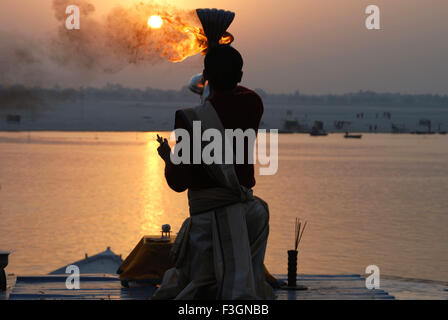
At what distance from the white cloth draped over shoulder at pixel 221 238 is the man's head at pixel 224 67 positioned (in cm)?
20

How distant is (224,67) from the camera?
236 inches

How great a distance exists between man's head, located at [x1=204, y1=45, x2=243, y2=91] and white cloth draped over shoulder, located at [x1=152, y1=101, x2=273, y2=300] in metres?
0.20

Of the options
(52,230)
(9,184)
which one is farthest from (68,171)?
(52,230)

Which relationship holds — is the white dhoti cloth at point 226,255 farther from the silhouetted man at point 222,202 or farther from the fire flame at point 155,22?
the fire flame at point 155,22

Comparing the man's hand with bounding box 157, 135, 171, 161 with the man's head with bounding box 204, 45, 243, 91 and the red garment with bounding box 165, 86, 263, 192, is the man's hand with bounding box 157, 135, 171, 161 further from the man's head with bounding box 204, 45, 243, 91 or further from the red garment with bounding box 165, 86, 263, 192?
the man's head with bounding box 204, 45, 243, 91

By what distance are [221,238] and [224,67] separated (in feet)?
4.26

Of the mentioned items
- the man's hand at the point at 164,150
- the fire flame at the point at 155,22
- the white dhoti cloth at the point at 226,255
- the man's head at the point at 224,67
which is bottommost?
the white dhoti cloth at the point at 226,255

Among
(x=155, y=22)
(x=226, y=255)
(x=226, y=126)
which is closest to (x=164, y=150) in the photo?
(x=226, y=126)

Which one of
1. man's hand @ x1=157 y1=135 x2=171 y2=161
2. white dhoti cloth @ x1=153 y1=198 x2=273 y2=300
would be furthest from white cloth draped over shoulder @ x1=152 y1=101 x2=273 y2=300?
man's hand @ x1=157 y1=135 x2=171 y2=161

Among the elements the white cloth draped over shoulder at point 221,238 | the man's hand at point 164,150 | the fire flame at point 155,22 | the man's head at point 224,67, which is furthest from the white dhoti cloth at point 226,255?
the fire flame at point 155,22

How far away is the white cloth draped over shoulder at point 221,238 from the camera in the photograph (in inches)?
233

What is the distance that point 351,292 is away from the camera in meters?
8.79
